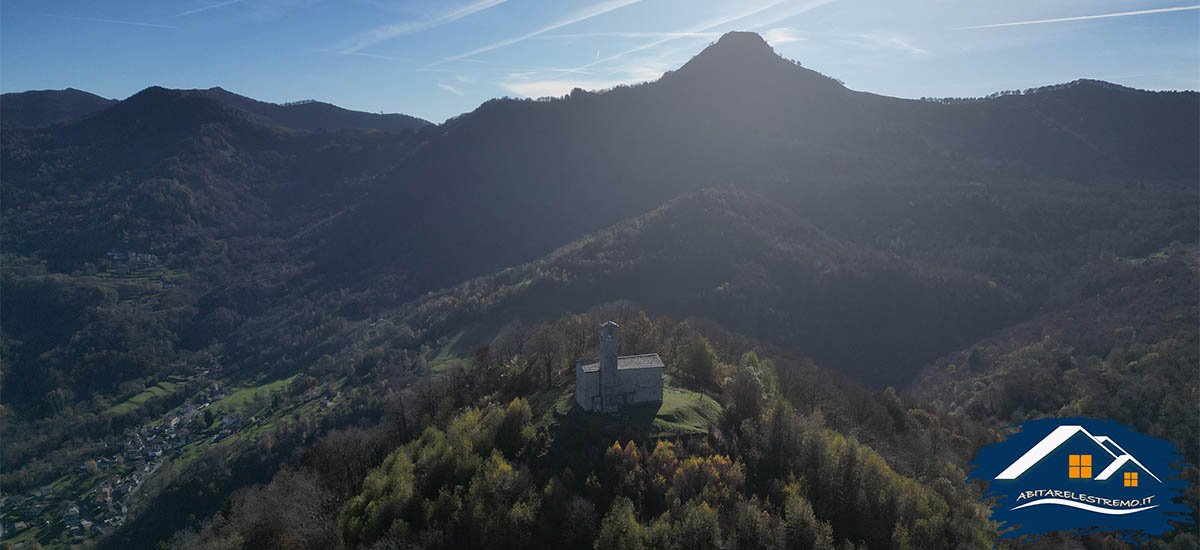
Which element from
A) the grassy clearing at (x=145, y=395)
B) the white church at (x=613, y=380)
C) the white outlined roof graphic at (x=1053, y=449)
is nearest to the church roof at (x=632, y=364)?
the white church at (x=613, y=380)

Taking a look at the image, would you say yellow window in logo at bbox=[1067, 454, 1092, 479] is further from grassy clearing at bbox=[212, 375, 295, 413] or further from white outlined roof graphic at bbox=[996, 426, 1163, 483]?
grassy clearing at bbox=[212, 375, 295, 413]

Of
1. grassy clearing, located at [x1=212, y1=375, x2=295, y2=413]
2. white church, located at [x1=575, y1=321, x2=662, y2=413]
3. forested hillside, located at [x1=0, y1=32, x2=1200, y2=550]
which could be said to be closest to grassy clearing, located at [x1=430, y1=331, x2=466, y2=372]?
forested hillside, located at [x1=0, y1=32, x2=1200, y2=550]

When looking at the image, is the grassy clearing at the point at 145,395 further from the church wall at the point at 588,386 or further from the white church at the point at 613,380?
the white church at the point at 613,380

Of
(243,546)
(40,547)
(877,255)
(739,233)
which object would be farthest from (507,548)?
(877,255)

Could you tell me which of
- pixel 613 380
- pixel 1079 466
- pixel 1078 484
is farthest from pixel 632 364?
pixel 1079 466

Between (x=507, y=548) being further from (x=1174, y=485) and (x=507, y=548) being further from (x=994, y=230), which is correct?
(x=994, y=230)

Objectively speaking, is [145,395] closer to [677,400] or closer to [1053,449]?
[677,400]

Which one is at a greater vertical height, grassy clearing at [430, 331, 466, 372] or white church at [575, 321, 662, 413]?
white church at [575, 321, 662, 413]

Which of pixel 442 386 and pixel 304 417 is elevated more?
pixel 442 386
